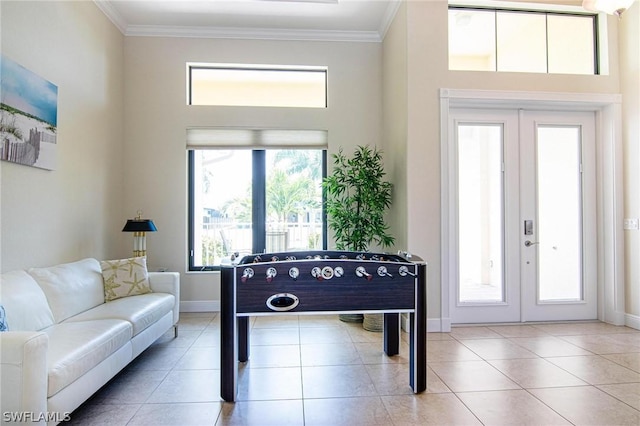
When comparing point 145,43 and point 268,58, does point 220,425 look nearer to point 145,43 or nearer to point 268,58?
point 268,58

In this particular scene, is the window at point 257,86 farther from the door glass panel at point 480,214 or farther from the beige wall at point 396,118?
the door glass panel at point 480,214

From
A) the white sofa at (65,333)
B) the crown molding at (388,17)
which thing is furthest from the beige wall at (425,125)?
the white sofa at (65,333)

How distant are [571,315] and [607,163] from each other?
1.86 metres

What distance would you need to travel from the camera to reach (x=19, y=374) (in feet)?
5.40

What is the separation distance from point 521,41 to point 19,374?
5.37 meters

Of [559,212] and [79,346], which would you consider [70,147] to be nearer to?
[79,346]

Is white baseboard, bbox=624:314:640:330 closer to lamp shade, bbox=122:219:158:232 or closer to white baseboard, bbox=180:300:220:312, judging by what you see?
white baseboard, bbox=180:300:220:312

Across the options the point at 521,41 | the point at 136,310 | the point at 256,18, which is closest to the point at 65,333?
the point at 136,310

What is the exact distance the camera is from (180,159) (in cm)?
450

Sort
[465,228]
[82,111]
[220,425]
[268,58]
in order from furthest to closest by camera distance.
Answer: [268,58]
[465,228]
[82,111]
[220,425]

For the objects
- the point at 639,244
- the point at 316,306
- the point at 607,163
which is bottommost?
the point at 316,306

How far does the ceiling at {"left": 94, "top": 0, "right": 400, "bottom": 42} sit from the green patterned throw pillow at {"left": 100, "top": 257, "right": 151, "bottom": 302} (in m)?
2.98

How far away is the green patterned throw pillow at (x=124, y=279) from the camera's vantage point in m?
3.26

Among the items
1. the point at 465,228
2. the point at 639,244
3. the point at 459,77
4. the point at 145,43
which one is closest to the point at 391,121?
the point at 459,77
